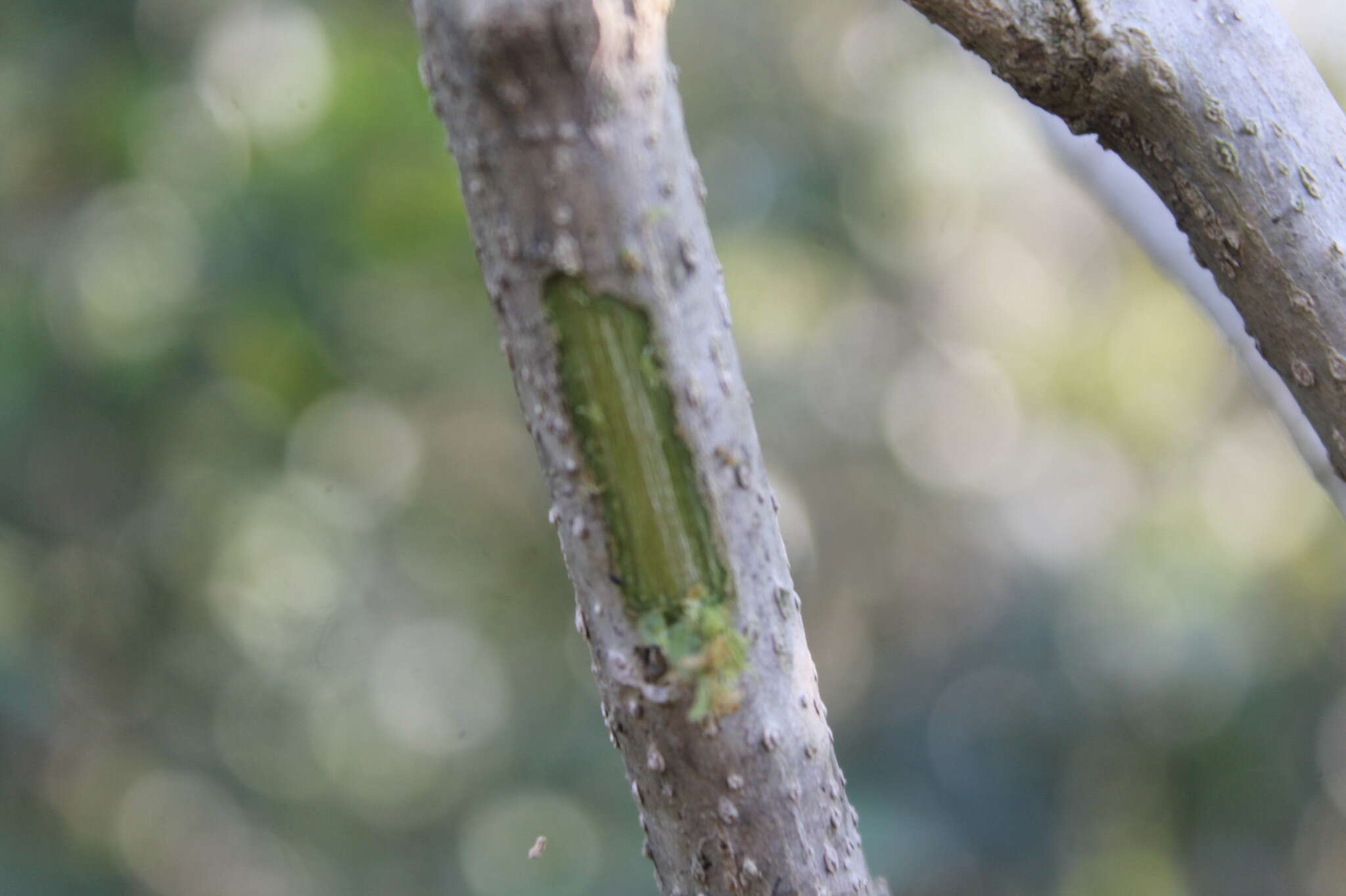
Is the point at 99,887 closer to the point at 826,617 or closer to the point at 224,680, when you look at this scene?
the point at 224,680

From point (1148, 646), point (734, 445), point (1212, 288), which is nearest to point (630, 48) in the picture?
Result: point (734, 445)

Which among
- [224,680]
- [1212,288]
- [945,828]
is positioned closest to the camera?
[1212,288]

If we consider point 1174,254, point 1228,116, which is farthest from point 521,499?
point 1228,116

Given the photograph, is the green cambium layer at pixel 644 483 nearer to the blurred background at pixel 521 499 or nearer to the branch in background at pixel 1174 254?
the branch in background at pixel 1174 254

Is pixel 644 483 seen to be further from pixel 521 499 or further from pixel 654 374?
pixel 521 499

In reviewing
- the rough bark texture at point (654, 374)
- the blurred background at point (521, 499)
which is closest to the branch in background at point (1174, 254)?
the rough bark texture at point (654, 374)
